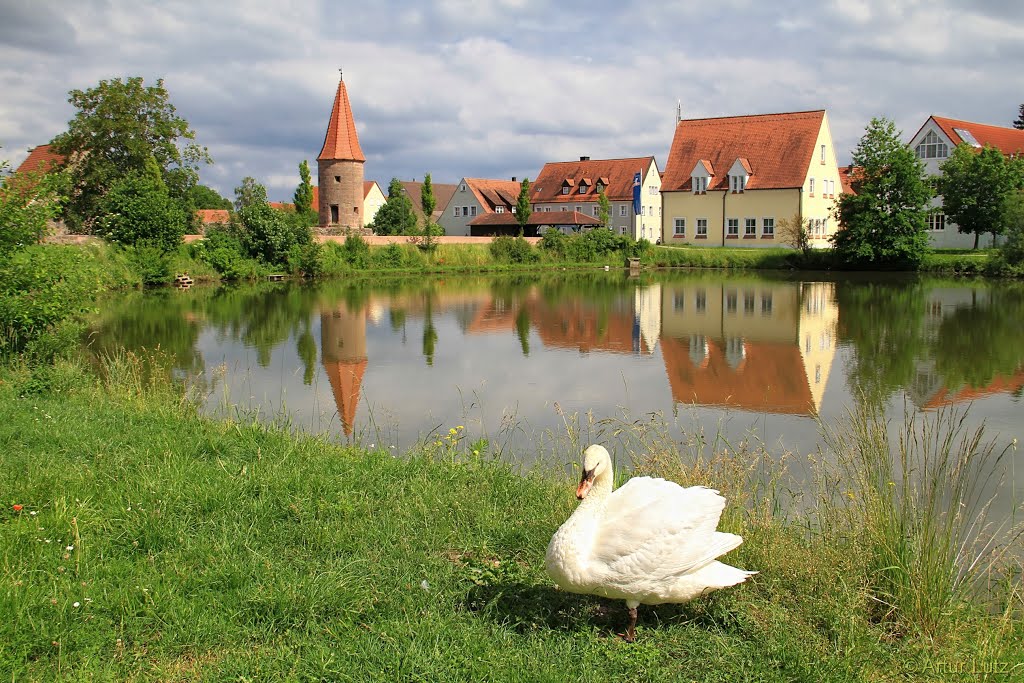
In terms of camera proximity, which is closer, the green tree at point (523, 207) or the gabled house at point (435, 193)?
the green tree at point (523, 207)

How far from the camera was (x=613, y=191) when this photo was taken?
200 ft

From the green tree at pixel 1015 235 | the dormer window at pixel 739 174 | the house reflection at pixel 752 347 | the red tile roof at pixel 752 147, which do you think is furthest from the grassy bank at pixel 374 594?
the dormer window at pixel 739 174

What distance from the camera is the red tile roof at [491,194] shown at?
65.6 meters

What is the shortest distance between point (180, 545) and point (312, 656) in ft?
4.88

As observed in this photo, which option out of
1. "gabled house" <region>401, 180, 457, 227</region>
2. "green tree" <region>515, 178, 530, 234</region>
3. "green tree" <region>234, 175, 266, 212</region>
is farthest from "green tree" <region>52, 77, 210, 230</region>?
"gabled house" <region>401, 180, 457, 227</region>

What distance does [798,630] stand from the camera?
12.8ft

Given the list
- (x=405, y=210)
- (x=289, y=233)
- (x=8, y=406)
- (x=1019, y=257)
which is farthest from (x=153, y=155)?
(x=1019, y=257)

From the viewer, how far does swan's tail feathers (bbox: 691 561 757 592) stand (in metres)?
3.91

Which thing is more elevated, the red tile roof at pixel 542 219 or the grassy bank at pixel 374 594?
the red tile roof at pixel 542 219

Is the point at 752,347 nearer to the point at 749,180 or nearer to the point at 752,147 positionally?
the point at 749,180

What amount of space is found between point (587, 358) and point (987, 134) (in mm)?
48139

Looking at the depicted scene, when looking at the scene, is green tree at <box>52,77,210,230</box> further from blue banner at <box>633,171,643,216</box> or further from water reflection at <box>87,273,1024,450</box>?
blue banner at <box>633,171,643,216</box>

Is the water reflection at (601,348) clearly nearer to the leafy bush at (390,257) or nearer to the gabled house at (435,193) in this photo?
the leafy bush at (390,257)

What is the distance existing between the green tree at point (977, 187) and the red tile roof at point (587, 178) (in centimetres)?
2238
